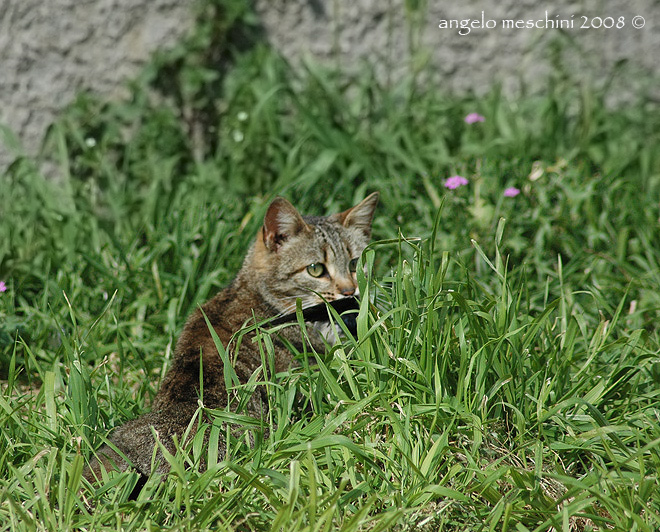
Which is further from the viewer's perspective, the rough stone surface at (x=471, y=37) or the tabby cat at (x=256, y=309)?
the rough stone surface at (x=471, y=37)

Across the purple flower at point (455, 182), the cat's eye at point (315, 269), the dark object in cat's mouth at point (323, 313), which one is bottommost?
the purple flower at point (455, 182)

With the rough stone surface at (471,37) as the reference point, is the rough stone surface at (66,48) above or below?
above

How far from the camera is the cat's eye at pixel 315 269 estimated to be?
3240 millimetres

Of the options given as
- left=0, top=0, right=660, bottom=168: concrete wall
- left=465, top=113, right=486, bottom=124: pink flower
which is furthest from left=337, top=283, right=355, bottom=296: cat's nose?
left=0, top=0, right=660, bottom=168: concrete wall

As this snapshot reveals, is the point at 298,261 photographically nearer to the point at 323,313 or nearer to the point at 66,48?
the point at 323,313

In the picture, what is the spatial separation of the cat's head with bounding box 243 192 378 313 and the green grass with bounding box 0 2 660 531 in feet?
0.63

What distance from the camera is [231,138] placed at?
16.0ft

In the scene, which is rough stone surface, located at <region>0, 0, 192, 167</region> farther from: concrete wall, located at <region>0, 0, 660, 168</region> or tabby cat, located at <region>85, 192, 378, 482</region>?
tabby cat, located at <region>85, 192, 378, 482</region>

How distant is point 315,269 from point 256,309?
1.05 ft

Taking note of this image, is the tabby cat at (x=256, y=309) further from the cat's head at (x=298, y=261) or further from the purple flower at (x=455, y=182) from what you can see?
the purple flower at (x=455, y=182)

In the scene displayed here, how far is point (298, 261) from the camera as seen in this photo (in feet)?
10.6

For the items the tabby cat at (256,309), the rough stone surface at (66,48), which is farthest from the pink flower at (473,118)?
the rough stone surface at (66,48)

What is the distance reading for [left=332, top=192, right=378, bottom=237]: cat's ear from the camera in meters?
3.33

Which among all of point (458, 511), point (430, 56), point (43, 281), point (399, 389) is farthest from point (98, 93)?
point (458, 511)
